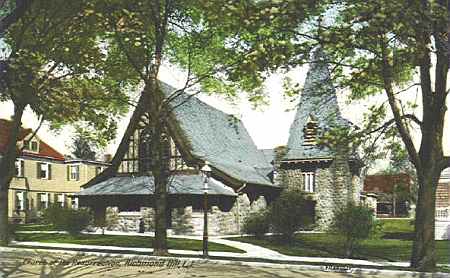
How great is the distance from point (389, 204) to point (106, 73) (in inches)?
100

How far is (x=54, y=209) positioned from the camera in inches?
187

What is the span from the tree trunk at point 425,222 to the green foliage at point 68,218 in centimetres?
260

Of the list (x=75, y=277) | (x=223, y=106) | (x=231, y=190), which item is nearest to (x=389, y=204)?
(x=231, y=190)

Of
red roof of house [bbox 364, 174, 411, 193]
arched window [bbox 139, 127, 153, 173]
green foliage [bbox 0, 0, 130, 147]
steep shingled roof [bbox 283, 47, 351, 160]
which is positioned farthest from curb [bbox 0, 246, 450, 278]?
green foliage [bbox 0, 0, 130, 147]

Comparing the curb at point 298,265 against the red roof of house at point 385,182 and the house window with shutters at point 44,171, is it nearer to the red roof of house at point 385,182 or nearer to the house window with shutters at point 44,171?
the red roof of house at point 385,182

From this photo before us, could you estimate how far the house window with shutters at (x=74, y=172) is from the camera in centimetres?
477

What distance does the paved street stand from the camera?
13.3 ft

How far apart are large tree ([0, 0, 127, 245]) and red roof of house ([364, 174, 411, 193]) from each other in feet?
7.62

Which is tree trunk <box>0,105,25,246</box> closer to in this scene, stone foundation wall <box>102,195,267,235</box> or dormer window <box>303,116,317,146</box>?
stone foundation wall <box>102,195,267,235</box>

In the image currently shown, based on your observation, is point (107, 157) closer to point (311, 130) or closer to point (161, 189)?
point (161, 189)

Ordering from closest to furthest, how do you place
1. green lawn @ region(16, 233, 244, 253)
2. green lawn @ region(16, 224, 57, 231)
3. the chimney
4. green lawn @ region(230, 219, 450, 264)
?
green lawn @ region(230, 219, 450, 264), green lawn @ region(16, 233, 244, 253), the chimney, green lawn @ region(16, 224, 57, 231)

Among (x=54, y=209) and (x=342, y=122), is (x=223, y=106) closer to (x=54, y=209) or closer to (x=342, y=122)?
(x=342, y=122)

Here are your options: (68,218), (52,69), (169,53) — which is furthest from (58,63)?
(68,218)

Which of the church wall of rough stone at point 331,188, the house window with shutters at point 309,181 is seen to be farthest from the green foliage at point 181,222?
the house window with shutters at point 309,181
